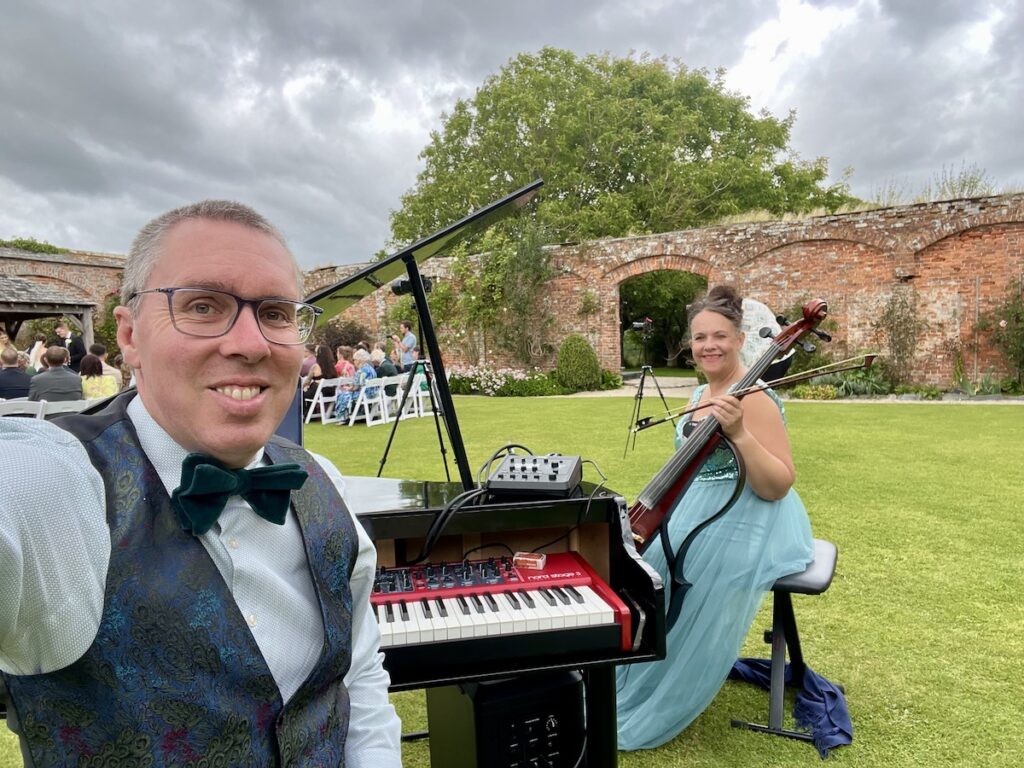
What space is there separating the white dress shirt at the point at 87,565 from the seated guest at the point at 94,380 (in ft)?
29.7

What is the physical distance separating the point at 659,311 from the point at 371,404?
18.5 metres

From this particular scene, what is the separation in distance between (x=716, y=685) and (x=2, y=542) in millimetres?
2617

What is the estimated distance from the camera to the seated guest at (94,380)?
8766mm

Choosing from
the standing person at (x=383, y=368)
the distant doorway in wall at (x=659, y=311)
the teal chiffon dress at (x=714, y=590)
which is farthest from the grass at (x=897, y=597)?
the distant doorway in wall at (x=659, y=311)

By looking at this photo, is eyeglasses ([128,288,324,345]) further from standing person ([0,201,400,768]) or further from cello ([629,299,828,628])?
cello ([629,299,828,628])

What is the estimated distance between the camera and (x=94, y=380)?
350 inches

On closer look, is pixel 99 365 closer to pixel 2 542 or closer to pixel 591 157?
pixel 2 542

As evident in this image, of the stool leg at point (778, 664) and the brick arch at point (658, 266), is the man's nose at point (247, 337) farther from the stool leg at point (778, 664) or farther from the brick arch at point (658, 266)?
the brick arch at point (658, 266)

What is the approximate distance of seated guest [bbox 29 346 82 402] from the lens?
7779mm

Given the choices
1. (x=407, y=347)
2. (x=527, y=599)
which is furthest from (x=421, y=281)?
(x=407, y=347)

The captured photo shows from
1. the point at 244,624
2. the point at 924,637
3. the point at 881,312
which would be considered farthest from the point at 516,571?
the point at 881,312

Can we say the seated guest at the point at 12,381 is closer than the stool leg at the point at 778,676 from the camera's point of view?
No

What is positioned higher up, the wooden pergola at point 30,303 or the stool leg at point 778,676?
the wooden pergola at point 30,303

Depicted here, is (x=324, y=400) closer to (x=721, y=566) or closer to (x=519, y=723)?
(x=721, y=566)
